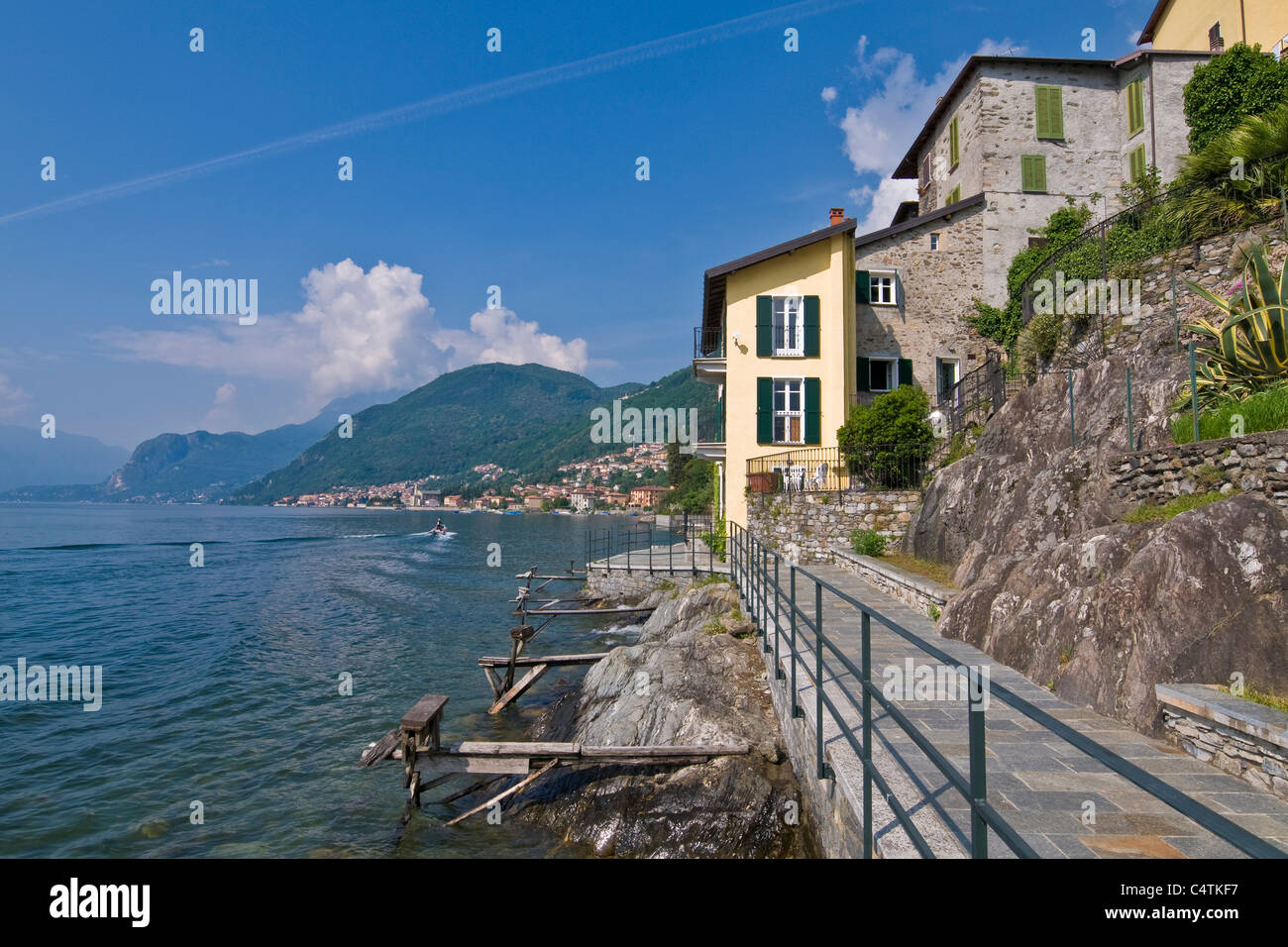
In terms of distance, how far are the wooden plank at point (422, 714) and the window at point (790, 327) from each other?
1615 centimetres

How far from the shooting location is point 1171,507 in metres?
7.46

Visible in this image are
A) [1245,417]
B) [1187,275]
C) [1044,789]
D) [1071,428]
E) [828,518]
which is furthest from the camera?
[828,518]

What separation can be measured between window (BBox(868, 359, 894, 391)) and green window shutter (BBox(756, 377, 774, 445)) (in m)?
4.37

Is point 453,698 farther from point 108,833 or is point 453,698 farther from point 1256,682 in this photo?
point 1256,682

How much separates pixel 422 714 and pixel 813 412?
16.0m

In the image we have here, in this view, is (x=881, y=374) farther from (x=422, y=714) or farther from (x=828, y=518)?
(x=422, y=714)

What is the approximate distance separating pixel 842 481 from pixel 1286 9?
701 inches

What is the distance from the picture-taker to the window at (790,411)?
21.3 m

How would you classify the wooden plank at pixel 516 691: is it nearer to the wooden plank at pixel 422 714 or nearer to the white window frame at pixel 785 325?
the wooden plank at pixel 422 714

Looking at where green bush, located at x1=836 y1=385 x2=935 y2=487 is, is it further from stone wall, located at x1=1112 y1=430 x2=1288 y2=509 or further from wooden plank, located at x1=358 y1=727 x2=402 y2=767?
wooden plank, located at x1=358 y1=727 x2=402 y2=767

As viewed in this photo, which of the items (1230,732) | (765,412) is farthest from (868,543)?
(1230,732)

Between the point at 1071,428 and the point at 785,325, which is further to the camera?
the point at 785,325

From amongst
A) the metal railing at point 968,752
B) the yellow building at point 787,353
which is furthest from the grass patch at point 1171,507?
the yellow building at point 787,353
